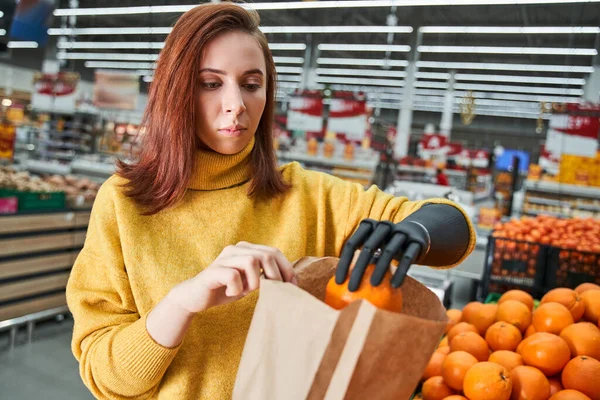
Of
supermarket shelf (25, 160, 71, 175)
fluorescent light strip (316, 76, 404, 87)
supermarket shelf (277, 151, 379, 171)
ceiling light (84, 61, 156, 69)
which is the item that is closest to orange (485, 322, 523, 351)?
supermarket shelf (277, 151, 379, 171)

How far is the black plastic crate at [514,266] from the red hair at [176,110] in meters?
2.03

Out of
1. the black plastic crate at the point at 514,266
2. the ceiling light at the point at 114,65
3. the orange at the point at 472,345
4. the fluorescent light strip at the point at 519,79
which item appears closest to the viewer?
the orange at the point at 472,345

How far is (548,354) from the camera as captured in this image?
132cm

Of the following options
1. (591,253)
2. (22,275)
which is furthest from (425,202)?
(22,275)

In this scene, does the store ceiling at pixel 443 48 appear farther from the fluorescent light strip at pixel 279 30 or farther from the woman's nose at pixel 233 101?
the woman's nose at pixel 233 101

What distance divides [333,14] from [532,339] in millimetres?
13774

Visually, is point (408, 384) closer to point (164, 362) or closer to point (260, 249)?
point (260, 249)

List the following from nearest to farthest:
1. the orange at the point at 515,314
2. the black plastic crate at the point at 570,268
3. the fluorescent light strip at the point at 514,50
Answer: the orange at the point at 515,314, the black plastic crate at the point at 570,268, the fluorescent light strip at the point at 514,50

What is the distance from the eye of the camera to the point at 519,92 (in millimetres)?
18250

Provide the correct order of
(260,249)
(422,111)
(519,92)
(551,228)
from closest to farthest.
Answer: (260,249)
(551,228)
(519,92)
(422,111)

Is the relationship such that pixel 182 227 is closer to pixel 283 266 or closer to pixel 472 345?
pixel 283 266

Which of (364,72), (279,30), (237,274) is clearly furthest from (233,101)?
(364,72)

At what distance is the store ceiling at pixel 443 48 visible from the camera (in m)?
12.5

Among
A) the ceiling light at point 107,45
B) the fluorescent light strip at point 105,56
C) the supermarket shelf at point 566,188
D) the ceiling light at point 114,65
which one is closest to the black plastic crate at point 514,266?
the supermarket shelf at point 566,188
